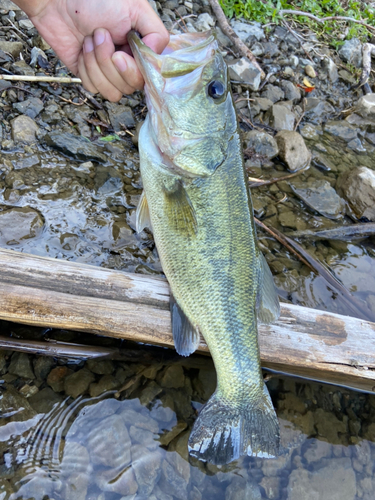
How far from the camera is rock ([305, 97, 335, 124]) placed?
6.63 m

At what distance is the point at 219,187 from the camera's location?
2598mm

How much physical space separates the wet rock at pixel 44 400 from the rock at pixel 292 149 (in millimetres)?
4338

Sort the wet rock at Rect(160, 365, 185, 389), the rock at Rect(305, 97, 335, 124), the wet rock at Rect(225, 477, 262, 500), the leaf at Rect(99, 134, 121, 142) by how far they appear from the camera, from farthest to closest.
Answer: the rock at Rect(305, 97, 335, 124) → the leaf at Rect(99, 134, 121, 142) → the wet rock at Rect(160, 365, 185, 389) → the wet rock at Rect(225, 477, 262, 500)

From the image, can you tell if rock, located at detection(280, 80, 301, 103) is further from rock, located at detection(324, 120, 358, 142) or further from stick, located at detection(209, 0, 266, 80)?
rock, located at detection(324, 120, 358, 142)

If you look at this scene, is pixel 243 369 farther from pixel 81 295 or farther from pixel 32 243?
pixel 32 243

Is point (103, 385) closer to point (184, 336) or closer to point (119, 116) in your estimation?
point (184, 336)

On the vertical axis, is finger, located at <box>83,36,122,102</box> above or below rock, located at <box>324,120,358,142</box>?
above

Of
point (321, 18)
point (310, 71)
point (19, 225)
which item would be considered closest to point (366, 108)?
point (310, 71)

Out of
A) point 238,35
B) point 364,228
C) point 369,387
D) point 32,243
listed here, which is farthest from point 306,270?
point 238,35

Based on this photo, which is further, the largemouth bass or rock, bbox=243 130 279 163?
rock, bbox=243 130 279 163

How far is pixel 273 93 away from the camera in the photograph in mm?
6367

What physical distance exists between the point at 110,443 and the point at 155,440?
1.17 feet

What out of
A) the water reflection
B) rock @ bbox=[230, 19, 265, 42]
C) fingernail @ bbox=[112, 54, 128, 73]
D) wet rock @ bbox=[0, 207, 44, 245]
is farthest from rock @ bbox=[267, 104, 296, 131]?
the water reflection

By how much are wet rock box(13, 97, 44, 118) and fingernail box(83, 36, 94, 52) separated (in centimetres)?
207
